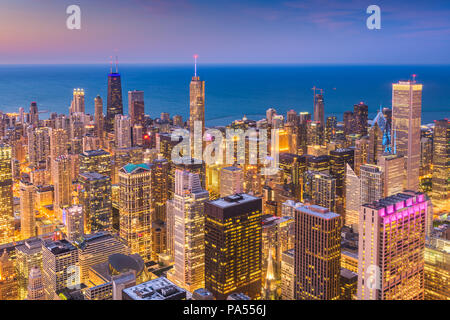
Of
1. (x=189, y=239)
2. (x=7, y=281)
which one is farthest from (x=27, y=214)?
(x=189, y=239)

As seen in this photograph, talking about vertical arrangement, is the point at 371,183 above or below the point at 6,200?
above

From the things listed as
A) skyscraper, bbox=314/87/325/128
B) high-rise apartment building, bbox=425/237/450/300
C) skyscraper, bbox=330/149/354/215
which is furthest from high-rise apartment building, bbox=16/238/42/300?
skyscraper, bbox=314/87/325/128

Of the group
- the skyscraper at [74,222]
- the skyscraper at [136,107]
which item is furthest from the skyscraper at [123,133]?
the skyscraper at [74,222]

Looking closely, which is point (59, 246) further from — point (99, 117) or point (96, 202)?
point (99, 117)

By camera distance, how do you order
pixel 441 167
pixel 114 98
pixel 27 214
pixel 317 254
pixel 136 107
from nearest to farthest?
pixel 317 254
pixel 27 214
pixel 441 167
pixel 136 107
pixel 114 98

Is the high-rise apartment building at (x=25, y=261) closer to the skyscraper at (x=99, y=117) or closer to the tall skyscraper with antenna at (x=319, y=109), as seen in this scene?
the skyscraper at (x=99, y=117)

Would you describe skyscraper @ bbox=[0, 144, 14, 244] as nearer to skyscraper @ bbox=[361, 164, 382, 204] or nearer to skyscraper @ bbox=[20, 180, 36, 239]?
skyscraper @ bbox=[20, 180, 36, 239]
